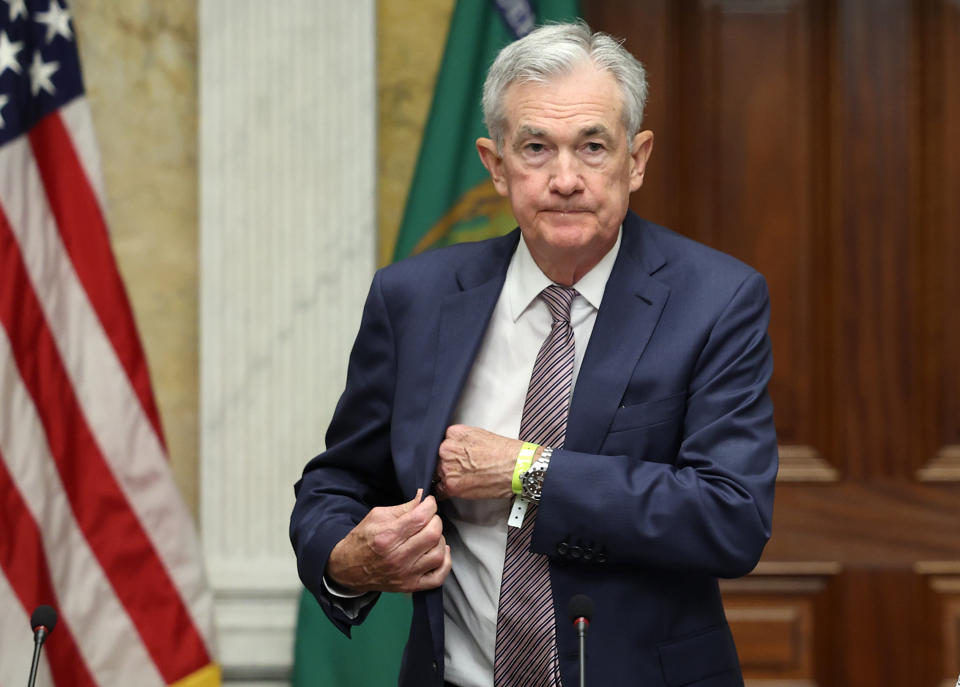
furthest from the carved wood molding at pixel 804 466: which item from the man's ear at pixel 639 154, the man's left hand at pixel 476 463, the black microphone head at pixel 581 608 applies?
the black microphone head at pixel 581 608

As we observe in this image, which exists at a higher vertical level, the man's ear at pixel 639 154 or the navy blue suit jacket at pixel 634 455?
the man's ear at pixel 639 154

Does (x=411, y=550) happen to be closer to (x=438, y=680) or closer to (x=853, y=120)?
(x=438, y=680)

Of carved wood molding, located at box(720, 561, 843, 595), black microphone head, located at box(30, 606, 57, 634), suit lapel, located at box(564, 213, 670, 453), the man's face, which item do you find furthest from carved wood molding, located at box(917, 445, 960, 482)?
black microphone head, located at box(30, 606, 57, 634)

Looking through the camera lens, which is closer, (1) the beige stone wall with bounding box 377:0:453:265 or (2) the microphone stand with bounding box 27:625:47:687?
(2) the microphone stand with bounding box 27:625:47:687

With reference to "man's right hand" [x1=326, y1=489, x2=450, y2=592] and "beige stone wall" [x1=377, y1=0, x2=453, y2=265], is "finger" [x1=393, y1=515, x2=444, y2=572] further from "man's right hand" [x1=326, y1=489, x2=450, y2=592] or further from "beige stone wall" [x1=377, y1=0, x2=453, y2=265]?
"beige stone wall" [x1=377, y1=0, x2=453, y2=265]

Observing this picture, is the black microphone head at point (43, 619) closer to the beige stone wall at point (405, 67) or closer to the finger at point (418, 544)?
the finger at point (418, 544)

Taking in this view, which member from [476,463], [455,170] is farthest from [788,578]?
[476,463]

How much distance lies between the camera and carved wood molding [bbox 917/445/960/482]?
3.17m

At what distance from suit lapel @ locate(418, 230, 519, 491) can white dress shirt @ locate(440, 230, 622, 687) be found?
0.04m

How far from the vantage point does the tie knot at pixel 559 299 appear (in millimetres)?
1796

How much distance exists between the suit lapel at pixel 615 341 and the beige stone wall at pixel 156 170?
5.99 ft

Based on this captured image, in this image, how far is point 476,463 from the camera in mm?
1660

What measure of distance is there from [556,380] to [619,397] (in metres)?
0.11

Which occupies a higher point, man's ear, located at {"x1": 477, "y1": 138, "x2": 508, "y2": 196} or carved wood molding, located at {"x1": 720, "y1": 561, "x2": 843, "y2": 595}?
man's ear, located at {"x1": 477, "y1": 138, "x2": 508, "y2": 196}
